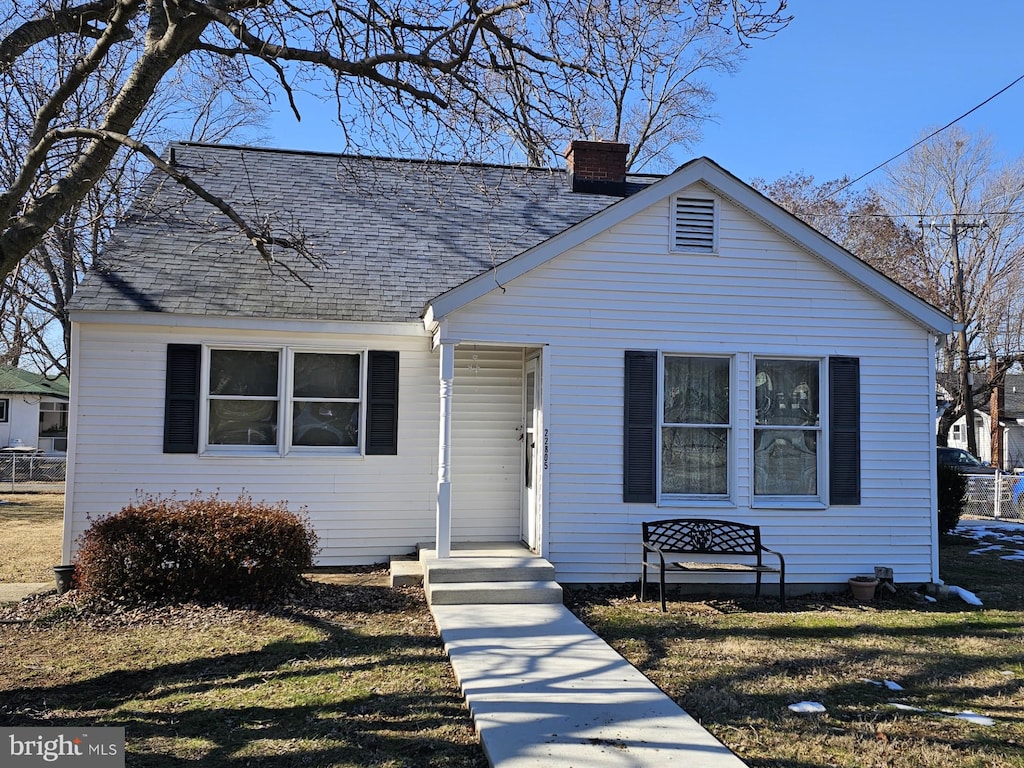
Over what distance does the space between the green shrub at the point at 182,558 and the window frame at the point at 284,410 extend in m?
1.82

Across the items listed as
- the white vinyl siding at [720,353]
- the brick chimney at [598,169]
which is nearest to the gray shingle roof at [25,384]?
the brick chimney at [598,169]

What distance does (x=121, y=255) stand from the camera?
33.6 ft

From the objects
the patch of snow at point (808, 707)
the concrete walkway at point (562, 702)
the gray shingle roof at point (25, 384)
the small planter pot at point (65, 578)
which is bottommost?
the patch of snow at point (808, 707)

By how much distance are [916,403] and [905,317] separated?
104 cm

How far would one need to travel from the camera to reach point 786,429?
926 cm

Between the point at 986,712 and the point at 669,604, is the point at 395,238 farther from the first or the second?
the point at 986,712

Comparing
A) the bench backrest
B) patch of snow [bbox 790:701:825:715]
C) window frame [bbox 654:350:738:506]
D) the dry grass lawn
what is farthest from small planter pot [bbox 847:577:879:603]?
the dry grass lawn

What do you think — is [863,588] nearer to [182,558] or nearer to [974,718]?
[974,718]

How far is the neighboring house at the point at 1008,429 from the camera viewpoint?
41.1 metres

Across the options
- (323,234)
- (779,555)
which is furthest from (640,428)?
(323,234)

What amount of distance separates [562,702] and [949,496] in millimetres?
11266

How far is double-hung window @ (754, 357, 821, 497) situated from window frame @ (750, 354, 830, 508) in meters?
0.01

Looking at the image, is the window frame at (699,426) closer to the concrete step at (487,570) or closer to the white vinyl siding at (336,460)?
the concrete step at (487,570)

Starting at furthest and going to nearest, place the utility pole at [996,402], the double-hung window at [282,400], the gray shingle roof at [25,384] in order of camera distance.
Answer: the gray shingle roof at [25,384], the utility pole at [996,402], the double-hung window at [282,400]
